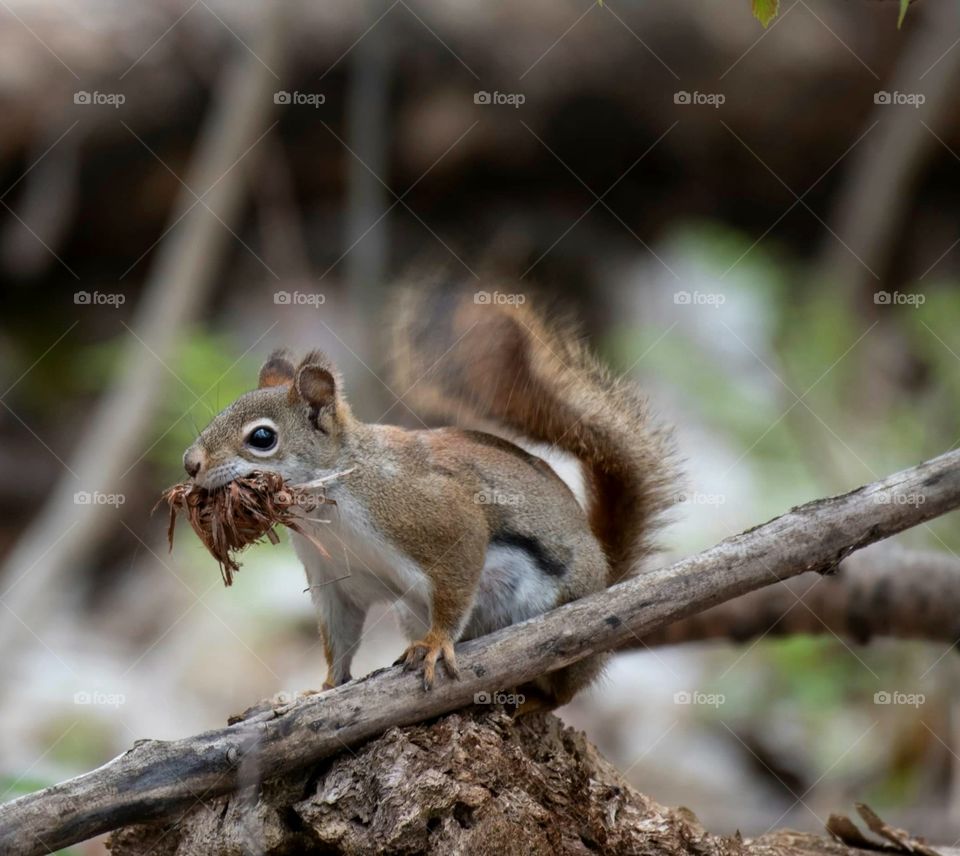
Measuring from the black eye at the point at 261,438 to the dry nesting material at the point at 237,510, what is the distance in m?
0.15

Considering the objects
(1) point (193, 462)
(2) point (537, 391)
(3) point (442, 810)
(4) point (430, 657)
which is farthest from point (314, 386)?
(3) point (442, 810)

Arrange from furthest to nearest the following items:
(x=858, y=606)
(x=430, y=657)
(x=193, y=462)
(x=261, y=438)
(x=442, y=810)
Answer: (x=858, y=606)
(x=261, y=438)
(x=193, y=462)
(x=430, y=657)
(x=442, y=810)

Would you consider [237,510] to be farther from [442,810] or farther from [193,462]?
[442,810]

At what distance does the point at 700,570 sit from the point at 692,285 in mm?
5290

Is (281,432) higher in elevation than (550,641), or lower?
higher

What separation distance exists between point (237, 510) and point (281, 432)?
0.36m

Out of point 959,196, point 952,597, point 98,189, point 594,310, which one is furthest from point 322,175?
point 952,597

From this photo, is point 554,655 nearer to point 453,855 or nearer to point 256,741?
point 453,855

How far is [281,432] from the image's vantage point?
298cm

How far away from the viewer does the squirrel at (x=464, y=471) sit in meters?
2.93

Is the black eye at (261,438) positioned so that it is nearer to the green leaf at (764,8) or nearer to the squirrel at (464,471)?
the squirrel at (464,471)

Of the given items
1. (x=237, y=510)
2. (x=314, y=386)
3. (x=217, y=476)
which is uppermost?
(x=314, y=386)

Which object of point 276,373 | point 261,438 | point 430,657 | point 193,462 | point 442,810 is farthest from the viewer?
point 276,373

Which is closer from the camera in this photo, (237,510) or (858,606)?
(237,510)
